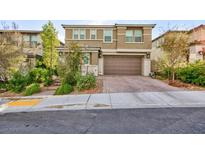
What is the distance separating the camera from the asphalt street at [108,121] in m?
5.86

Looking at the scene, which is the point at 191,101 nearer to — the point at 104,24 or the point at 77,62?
the point at 77,62

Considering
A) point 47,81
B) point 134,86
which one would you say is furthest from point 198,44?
point 47,81

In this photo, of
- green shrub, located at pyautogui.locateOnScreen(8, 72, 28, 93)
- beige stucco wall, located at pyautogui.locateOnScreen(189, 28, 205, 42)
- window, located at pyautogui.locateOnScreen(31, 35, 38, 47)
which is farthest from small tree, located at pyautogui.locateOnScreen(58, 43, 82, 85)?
window, located at pyautogui.locateOnScreen(31, 35, 38, 47)

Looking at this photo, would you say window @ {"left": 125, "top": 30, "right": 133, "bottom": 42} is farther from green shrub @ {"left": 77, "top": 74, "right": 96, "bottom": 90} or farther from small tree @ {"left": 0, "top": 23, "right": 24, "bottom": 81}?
small tree @ {"left": 0, "top": 23, "right": 24, "bottom": 81}

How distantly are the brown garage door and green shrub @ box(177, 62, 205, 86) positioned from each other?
28.6 feet

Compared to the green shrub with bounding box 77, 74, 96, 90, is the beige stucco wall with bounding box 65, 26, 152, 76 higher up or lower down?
higher up

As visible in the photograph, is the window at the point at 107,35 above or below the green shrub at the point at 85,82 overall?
above

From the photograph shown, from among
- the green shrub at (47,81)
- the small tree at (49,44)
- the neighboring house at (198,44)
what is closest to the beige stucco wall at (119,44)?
the small tree at (49,44)

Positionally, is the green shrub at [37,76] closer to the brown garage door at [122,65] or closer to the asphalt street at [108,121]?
the asphalt street at [108,121]

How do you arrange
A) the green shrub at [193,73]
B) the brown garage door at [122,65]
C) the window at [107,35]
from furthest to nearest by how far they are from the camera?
the brown garage door at [122,65] < the window at [107,35] < the green shrub at [193,73]

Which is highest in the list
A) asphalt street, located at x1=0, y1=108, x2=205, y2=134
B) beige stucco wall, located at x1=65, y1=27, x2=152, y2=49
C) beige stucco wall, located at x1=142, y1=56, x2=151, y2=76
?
beige stucco wall, located at x1=65, y1=27, x2=152, y2=49

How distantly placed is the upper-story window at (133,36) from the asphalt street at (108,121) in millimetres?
17065

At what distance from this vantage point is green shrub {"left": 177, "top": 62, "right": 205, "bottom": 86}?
49.9 feet

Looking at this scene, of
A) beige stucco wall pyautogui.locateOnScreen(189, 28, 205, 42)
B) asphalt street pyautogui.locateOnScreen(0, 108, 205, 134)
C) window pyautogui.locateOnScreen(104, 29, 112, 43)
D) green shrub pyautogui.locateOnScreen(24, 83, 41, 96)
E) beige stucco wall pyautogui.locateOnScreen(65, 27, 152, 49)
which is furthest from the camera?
window pyautogui.locateOnScreen(104, 29, 112, 43)
